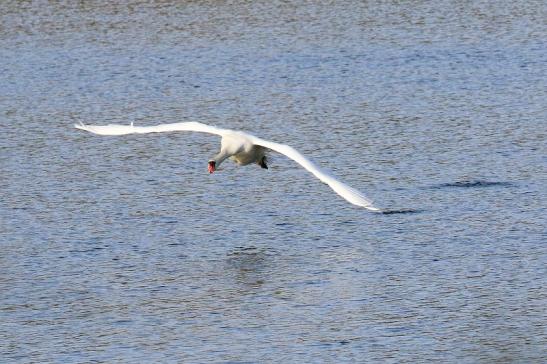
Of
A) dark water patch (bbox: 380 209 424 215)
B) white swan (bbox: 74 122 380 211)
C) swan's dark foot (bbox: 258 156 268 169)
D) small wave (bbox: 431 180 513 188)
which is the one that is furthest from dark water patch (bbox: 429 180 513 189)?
white swan (bbox: 74 122 380 211)

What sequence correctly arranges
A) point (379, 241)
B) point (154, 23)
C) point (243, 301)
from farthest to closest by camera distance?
point (154, 23)
point (379, 241)
point (243, 301)

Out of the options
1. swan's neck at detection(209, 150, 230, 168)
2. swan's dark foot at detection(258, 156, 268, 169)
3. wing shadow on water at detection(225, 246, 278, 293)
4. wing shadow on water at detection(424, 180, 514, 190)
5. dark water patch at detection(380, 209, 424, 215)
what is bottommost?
wing shadow on water at detection(225, 246, 278, 293)

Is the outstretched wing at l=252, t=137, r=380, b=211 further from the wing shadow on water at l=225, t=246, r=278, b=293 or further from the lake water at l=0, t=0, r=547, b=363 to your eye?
the wing shadow on water at l=225, t=246, r=278, b=293

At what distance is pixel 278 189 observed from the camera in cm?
1339

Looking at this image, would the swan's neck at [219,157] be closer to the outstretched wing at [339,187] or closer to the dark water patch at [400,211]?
the outstretched wing at [339,187]

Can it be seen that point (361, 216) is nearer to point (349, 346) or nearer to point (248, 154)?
point (248, 154)

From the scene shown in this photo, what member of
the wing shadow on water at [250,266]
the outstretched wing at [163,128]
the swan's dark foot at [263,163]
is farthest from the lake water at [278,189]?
the outstretched wing at [163,128]

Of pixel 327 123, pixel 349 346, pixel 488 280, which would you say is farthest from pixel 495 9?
pixel 349 346

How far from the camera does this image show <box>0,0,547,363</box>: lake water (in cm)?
992

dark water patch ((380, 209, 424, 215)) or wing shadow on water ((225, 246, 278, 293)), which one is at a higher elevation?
Result: dark water patch ((380, 209, 424, 215))

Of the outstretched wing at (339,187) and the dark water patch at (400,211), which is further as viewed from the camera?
the dark water patch at (400,211)

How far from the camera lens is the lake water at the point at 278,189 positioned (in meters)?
9.92

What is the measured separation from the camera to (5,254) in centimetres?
1176

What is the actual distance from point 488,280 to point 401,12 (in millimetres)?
11558
